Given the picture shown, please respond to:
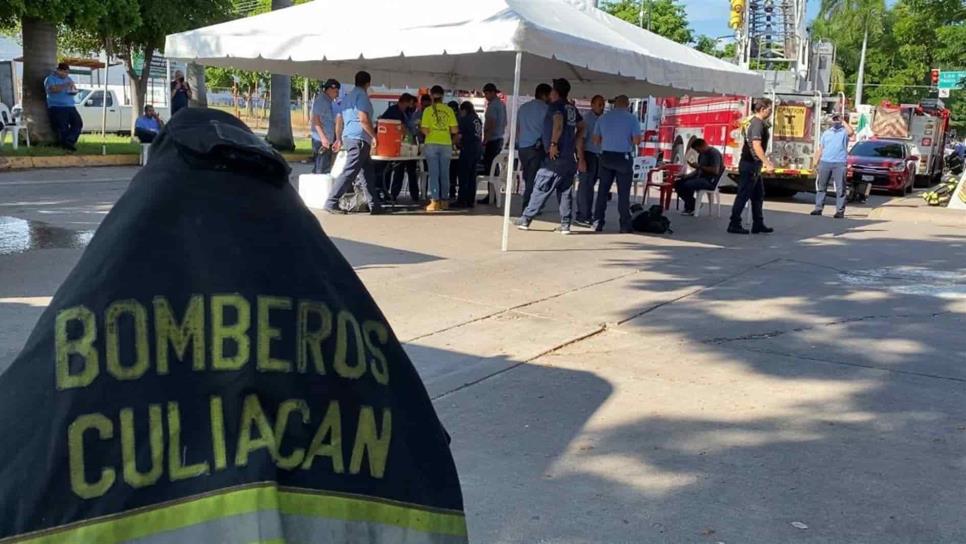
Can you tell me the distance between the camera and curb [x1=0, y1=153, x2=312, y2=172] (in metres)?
16.8

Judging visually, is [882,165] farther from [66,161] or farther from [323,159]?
[66,161]

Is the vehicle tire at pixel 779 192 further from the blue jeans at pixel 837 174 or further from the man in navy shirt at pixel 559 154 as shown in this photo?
the man in navy shirt at pixel 559 154

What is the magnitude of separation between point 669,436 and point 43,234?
7.28 meters

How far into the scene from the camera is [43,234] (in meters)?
9.58

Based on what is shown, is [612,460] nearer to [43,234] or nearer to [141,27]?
[43,234]

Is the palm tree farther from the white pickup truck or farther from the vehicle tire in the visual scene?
the white pickup truck

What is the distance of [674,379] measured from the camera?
19.3ft

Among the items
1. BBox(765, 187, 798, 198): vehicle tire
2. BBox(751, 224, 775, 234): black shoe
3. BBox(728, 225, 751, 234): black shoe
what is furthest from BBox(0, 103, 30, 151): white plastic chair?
BBox(765, 187, 798, 198): vehicle tire

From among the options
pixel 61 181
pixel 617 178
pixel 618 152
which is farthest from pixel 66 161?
pixel 618 152

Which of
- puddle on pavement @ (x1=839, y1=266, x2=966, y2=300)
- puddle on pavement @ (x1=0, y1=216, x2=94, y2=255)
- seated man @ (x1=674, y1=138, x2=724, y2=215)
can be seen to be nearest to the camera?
puddle on pavement @ (x1=0, y1=216, x2=94, y2=255)

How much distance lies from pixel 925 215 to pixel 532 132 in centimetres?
889

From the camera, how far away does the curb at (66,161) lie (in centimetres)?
1675

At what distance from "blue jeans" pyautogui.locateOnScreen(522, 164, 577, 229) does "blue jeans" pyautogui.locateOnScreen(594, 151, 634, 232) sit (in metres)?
0.57

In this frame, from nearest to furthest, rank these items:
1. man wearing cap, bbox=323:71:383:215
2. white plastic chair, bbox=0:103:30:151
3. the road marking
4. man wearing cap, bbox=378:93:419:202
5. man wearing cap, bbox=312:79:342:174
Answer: man wearing cap, bbox=323:71:383:215 < man wearing cap, bbox=312:79:342:174 < the road marking < man wearing cap, bbox=378:93:419:202 < white plastic chair, bbox=0:103:30:151
